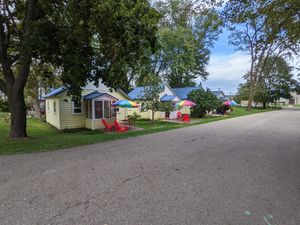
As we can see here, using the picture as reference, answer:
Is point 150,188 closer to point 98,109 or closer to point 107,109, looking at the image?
point 98,109

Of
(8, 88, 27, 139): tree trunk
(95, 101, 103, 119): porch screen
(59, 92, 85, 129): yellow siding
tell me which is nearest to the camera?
(8, 88, 27, 139): tree trunk

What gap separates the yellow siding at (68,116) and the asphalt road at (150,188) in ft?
28.5

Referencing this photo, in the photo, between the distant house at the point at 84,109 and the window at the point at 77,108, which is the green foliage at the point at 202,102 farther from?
the window at the point at 77,108

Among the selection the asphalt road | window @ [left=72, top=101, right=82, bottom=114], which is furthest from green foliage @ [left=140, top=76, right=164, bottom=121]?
the asphalt road

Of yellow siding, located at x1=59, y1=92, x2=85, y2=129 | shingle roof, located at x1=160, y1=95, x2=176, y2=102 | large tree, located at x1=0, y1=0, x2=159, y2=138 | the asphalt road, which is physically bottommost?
the asphalt road

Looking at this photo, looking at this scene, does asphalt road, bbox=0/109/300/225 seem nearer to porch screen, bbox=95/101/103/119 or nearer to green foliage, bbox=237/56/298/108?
porch screen, bbox=95/101/103/119

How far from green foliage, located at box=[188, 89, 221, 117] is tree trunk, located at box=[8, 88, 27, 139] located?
1784 centimetres

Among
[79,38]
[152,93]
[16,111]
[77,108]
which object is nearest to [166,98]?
[152,93]

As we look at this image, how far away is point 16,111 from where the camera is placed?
9.19 metres

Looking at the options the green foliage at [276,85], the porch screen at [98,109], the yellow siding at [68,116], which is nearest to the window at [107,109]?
the porch screen at [98,109]

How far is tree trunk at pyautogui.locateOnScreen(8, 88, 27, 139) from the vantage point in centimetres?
907

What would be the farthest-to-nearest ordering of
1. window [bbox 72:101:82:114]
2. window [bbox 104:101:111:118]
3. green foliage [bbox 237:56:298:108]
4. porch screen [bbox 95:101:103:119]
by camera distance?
1. green foliage [bbox 237:56:298:108]
2. window [bbox 104:101:111:118]
3. window [bbox 72:101:82:114]
4. porch screen [bbox 95:101:103:119]

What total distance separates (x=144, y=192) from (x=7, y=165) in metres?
3.82

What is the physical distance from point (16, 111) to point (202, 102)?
18.2m
